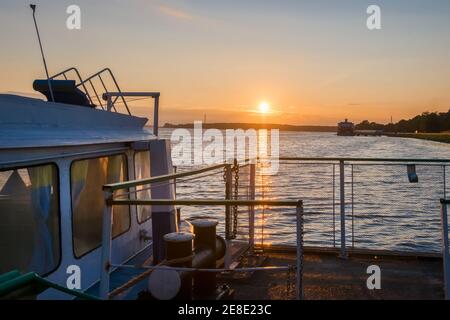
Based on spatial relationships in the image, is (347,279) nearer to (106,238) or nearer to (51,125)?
(106,238)

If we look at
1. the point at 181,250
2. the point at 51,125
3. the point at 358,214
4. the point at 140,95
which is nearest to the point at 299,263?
the point at 181,250

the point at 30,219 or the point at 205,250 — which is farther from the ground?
the point at 30,219

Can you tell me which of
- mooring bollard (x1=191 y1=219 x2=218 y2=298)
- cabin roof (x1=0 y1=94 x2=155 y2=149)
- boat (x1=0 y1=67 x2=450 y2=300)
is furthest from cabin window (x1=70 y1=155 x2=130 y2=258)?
mooring bollard (x1=191 y1=219 x2=218 y2=298)

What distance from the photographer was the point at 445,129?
149m

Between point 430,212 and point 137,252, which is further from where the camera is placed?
point 430,212

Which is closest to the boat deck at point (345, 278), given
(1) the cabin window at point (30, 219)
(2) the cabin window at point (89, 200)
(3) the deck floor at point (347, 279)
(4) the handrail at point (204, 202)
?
(3) the deck floor at point (347, 279)

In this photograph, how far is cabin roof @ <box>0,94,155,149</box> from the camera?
4293 mm

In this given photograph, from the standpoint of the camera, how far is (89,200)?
18.4ft

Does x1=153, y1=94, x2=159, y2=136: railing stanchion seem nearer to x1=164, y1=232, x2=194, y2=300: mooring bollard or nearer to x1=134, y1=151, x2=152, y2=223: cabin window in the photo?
x1=134, y1=151, x2=152, y2=223: cabin window

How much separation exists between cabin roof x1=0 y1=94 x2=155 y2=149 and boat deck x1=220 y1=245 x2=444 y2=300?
8.33 feet

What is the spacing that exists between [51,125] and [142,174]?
2.45 meters
